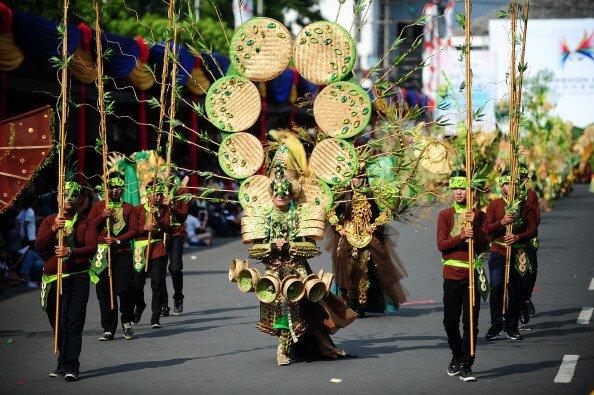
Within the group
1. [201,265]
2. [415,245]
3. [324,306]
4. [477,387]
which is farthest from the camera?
[415,245]

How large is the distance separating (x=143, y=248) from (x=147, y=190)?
0.73m

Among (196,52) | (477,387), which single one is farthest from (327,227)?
(477,387)

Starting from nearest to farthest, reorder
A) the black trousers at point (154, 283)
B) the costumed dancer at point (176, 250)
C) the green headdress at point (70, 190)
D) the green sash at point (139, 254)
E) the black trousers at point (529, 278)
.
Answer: the green headdress at point (70, 190) → the black trousers at point (529, 278) → the black trousers at point (154, 283) → the green sash at point (139, 254) → the costumed dancer at point (176, 250)

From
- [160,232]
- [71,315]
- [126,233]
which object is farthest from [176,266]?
[71,315]

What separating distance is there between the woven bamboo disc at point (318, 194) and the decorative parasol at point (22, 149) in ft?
13.9

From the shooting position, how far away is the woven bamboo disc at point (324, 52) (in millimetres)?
12406

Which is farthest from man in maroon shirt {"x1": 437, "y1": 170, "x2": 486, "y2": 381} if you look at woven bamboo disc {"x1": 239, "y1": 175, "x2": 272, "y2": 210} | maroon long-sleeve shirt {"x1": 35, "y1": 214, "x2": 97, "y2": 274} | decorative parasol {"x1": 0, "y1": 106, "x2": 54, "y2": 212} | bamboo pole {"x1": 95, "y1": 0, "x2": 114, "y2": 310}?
decorative parasol {"x1": 0, "y1": 106, "x2": 54, "y2": 212}

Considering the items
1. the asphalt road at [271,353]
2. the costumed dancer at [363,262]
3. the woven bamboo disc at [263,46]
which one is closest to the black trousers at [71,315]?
the asphalt road at [271,353]

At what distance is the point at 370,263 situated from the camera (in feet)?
53.2

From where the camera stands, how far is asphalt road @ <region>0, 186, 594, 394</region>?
36.8 feet

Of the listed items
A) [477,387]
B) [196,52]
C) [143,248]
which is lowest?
[477,387]

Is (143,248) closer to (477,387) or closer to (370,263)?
(370,263)

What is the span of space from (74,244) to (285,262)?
6.19ft

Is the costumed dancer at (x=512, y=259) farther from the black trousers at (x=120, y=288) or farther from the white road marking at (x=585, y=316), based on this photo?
the black trousers at (x=120, y=288)
